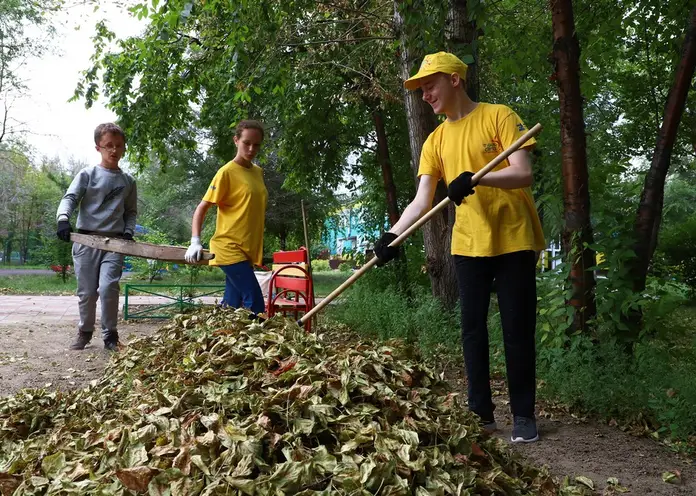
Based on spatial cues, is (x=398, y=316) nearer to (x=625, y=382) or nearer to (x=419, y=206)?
(x=625, y=382)

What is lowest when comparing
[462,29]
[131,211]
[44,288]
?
[44,288]

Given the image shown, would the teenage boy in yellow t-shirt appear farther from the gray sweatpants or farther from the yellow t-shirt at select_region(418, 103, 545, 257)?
the gray sweatpants

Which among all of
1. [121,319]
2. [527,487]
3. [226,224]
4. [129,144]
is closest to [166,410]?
[527,487]

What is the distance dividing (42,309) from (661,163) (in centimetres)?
929

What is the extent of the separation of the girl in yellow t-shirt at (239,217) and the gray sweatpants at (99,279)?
1.38 m

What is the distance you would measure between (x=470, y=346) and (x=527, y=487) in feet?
3.54

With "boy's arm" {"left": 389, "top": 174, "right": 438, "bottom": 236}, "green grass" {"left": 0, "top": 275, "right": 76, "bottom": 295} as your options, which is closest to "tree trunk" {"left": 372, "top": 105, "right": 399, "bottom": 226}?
"boy's arm" {"left": 389, "top": 174, "right": 438, "bottom": 236}

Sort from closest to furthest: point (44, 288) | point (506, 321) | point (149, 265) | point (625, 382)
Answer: point (506, 321) → point (625, 382) → point (149, 265) → point (44, 288)

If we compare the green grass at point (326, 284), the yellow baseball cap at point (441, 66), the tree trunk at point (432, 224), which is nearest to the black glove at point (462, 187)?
the yellow baseball cap at point (441, 66)

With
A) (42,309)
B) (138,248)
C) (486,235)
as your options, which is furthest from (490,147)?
(42,309)

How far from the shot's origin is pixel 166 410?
8.60 feet

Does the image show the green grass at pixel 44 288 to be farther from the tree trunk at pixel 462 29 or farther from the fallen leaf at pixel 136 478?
the fallen leaf at pixel 136 478

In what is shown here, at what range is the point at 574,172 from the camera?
4.60 m

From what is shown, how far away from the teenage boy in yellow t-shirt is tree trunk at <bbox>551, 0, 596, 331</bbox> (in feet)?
4.10
